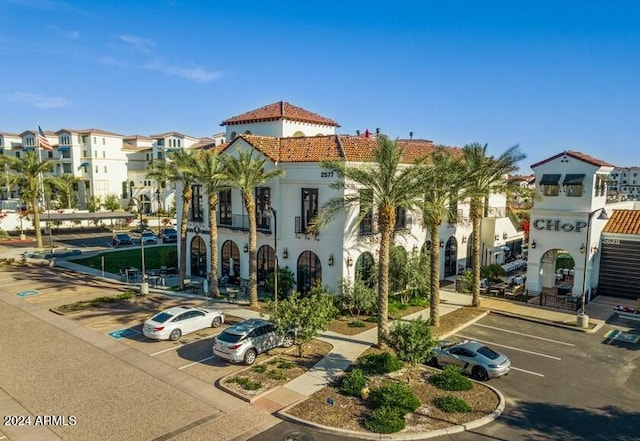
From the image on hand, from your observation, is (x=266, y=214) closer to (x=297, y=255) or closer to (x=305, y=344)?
(x=297, y=255)

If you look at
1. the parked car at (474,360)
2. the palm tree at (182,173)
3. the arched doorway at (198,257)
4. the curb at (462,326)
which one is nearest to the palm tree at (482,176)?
the curb at (462,326)

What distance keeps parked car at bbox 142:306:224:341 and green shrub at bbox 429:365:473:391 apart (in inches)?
473

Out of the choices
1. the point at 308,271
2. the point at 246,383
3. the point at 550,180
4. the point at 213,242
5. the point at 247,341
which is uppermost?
the point at 550,180

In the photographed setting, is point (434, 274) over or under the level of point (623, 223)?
under

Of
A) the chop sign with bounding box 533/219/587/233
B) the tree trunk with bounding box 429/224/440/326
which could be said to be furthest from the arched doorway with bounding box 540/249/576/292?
the tree trunk with bounding box 429/224/440/326

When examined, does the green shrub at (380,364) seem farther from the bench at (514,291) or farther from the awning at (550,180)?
the awning at (550,180)

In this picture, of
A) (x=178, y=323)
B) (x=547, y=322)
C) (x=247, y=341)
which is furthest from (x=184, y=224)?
(x=547, y=322)

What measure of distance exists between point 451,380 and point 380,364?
9.20ft

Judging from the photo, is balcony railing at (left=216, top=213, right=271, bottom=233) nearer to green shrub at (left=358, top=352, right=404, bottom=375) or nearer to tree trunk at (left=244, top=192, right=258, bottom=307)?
tree trunk at (left=244, top=192, right=258, bottom=307)

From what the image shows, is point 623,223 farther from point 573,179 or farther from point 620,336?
point 620,336

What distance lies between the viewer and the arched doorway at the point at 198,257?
118 ft

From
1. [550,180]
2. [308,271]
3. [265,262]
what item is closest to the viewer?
[308,271]

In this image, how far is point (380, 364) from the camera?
59.5ft

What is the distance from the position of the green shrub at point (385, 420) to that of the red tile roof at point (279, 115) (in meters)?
25.1
